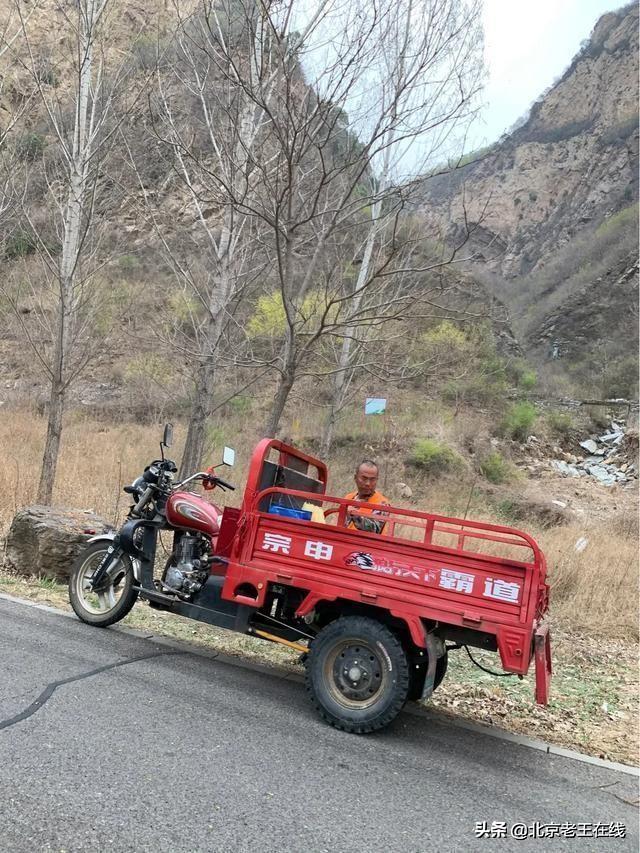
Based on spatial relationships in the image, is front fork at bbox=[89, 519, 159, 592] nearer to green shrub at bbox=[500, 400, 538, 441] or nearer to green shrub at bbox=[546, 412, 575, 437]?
green shrub at bbox=[500, 400, 538, 441]

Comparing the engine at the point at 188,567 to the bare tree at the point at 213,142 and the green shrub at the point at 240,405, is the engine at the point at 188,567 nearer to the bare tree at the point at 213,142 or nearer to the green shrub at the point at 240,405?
the bare tree at the point at 213,142

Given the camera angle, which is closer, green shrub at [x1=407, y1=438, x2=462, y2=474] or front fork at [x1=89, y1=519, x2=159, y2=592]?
front fork at [x1=89, y1=519, x2=159, y2=592]

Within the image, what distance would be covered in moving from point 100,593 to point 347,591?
2616 millimetres

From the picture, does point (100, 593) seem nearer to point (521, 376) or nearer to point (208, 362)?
point (208, 362)

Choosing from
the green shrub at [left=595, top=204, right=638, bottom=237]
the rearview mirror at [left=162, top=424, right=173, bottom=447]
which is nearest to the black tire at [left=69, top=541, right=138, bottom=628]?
the rearview mirror at [left=162, top=424, right=173, bottom=447]

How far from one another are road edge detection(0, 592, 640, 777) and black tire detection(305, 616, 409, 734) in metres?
0.77

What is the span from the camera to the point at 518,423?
Answer: 2531 centimetres

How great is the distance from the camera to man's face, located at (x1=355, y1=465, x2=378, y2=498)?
5.70 m

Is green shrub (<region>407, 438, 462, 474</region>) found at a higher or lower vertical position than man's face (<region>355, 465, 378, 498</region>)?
higher

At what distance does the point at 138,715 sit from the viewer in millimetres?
3836

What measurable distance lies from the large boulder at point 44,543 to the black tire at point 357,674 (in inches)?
149

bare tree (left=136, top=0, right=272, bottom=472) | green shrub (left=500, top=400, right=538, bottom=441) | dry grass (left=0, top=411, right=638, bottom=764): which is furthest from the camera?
green shrub (left=500, top=400, right=538, bottom=441)

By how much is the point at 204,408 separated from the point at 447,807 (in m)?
6.84

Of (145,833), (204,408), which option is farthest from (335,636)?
(204,408)
